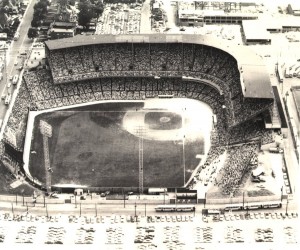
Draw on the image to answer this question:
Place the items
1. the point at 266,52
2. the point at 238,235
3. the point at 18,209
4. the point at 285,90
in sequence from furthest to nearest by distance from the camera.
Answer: the point at 266,52 < the point at 285,90 < the point at 18,209 < the point at 238,235

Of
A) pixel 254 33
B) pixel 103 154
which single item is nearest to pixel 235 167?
pixel 103 154

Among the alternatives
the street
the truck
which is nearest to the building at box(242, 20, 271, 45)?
the street

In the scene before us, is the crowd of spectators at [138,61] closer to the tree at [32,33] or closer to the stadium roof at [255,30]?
the stadium roof at [255,30]

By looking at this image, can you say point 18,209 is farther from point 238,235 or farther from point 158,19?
point 158,19

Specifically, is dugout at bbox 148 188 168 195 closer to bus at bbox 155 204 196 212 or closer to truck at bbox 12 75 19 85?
bus at bbox 155 204 196 212

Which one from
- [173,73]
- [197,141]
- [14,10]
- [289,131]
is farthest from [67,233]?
[14,10]

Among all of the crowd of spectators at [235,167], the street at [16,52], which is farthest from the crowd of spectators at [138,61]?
the crowd of spectators at [235,167]
